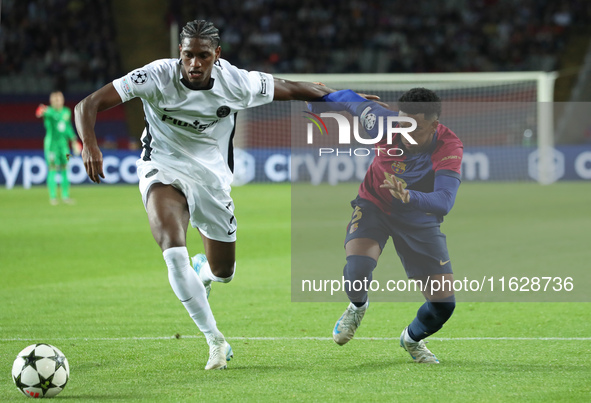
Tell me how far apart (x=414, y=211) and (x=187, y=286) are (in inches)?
56.8

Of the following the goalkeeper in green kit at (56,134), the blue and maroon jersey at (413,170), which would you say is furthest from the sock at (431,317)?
the goalkeeper in green kit at (56,134)

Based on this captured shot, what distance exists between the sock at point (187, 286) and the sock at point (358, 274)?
0.87 meters

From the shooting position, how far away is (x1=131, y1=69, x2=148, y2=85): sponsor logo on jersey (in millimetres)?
5367

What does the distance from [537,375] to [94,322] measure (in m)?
3.61

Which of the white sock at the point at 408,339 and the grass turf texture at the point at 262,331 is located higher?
→ the white sock at the point at 408,339

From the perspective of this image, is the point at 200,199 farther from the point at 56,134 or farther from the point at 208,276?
the point at 56,134

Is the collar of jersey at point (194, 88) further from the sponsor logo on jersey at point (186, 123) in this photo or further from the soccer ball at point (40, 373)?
the soccer ball at point (40, 373)

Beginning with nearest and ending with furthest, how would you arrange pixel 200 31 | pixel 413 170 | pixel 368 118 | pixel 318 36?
pixel 200 31, pixel 413 170, pixel 368 118, pixel 318 36

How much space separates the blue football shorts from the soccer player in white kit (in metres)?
0.87

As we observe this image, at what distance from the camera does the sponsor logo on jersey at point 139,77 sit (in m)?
5.37

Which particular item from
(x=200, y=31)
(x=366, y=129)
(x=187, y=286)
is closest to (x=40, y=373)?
(x=187, y=286)

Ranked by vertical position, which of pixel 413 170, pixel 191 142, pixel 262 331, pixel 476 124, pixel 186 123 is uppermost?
pixel 476 124

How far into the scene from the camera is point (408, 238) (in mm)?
5465

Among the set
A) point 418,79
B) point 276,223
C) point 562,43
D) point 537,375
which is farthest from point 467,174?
point 537,375
